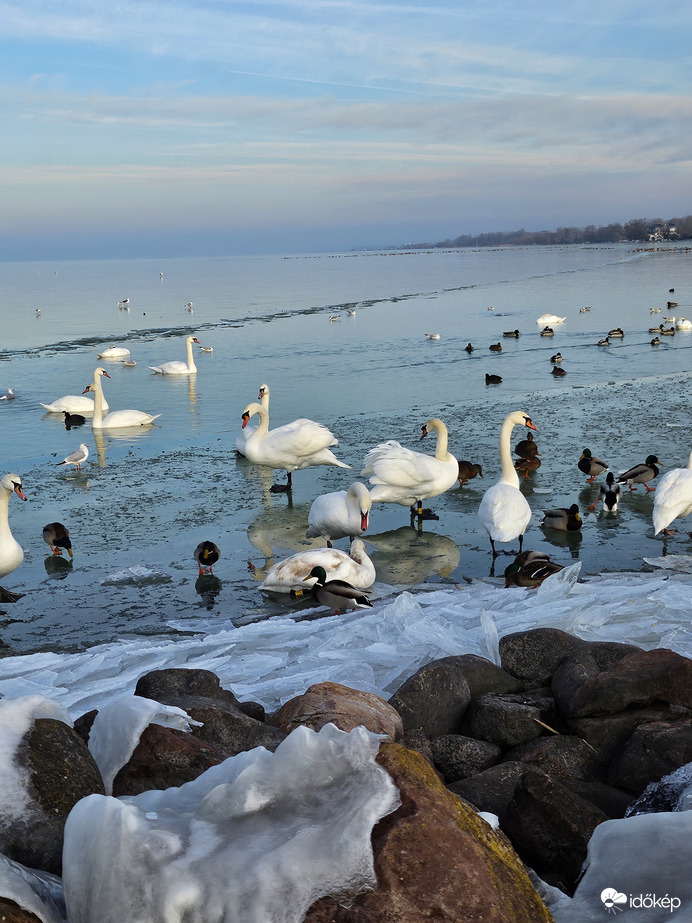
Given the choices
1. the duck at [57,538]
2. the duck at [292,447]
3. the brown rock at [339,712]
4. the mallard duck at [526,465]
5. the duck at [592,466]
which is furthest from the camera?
the mallard duck at [526,465]

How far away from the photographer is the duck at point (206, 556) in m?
8.49

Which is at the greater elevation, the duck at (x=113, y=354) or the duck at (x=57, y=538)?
the duck at (x=113, y=354)

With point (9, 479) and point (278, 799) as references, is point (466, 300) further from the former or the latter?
point (278, 799)

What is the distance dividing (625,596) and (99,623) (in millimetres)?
4294

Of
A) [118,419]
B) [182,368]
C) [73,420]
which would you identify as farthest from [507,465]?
[182,368]

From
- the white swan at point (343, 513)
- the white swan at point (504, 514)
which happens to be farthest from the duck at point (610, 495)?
the white swan at point (343, 513)

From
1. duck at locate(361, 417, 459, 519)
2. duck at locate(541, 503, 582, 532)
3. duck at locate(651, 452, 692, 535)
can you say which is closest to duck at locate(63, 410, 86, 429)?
duck at locate(361, 417, 459, 519)

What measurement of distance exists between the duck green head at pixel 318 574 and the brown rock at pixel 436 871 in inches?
199

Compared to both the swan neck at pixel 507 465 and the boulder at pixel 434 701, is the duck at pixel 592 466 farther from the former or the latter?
the boulder at pixel 434 701

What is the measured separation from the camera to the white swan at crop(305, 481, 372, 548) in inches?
363

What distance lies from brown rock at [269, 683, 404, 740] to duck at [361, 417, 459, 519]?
5.49m

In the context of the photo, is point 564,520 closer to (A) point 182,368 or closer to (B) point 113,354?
(A) point 182,368

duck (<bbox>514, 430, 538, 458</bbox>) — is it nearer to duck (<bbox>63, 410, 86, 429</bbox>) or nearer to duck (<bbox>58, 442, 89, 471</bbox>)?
duck (<bbox>58, 442, 89, 471</bbox>)

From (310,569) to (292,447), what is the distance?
389 centimetres
